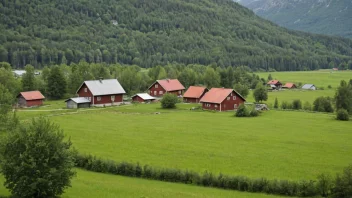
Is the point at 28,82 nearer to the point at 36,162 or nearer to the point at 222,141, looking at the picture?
the point at 222,141

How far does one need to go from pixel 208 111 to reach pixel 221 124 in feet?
54.4

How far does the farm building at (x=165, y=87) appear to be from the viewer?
10275 centimetres

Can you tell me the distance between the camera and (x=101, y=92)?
292ft

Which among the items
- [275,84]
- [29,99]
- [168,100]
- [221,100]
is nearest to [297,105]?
[221,100]

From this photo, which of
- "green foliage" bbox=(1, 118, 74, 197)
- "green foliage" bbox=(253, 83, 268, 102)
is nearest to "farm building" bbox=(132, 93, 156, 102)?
"green foliage" bbox=(253, 83, 268, 102)

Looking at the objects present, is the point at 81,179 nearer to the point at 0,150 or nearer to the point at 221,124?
the point at 0,150

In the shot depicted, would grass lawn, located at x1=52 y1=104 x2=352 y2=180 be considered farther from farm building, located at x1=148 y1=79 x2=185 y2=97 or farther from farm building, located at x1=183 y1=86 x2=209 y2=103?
farm building, located at x1=148 y1=79 x2=185 y2=97

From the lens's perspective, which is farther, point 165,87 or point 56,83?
point 165,87

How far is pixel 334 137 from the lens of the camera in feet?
177

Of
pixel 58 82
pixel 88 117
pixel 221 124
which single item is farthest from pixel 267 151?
pixel 58 82

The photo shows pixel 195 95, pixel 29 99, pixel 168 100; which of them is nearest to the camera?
pixel 168 100

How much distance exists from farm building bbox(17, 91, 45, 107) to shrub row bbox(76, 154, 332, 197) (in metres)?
51.3

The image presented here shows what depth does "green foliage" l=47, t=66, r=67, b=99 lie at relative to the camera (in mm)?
98812

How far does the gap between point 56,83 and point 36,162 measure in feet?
241
